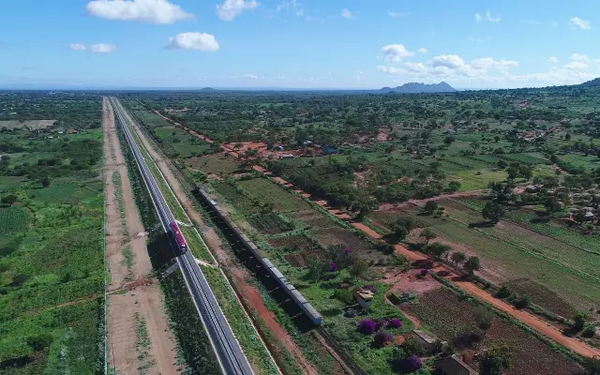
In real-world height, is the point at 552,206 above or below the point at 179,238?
above

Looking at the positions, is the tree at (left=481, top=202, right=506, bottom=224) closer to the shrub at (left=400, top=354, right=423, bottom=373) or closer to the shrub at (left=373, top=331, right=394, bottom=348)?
the shrub at (left=373, top=331, right=394, bottom=348)

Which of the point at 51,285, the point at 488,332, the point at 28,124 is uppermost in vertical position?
the point at 28,124

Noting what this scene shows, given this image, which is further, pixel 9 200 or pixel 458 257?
pixel 9 200

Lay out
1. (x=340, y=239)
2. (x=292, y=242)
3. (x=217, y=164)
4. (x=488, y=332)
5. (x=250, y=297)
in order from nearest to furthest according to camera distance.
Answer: (x=488, y=332), (x=250, y=297), (x=292, y=242), (x=340, y=239), (x=217, y=164)

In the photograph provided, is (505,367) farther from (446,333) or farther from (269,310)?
(269,310)

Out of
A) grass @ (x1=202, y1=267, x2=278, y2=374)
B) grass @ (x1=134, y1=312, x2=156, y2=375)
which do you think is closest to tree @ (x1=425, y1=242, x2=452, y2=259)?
grass @ (x1=202, y1=267, x2=278, y2=374)

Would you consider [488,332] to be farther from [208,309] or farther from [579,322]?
[208,309]

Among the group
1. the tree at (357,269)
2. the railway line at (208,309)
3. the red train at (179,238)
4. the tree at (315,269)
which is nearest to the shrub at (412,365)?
the railway line at (208,309)

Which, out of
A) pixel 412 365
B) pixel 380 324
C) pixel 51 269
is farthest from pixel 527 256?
pixel 51 269
